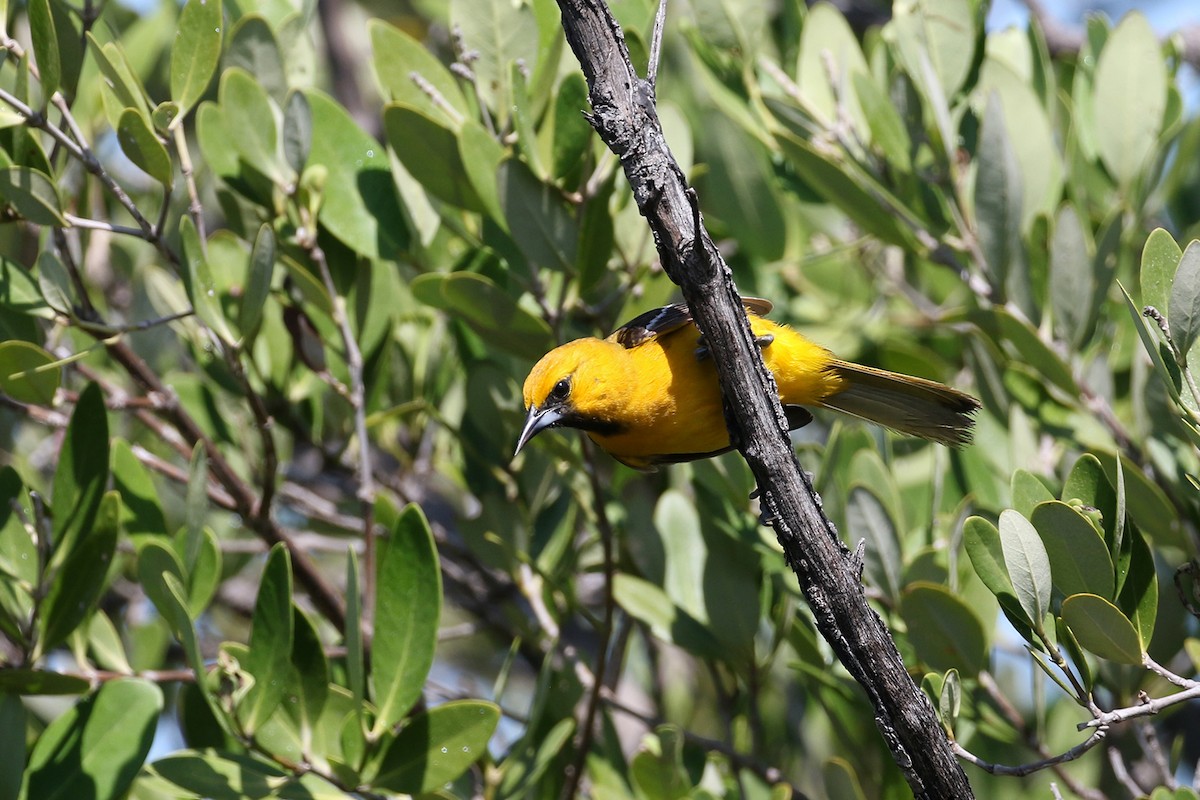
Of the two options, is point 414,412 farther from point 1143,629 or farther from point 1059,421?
point 1143,629

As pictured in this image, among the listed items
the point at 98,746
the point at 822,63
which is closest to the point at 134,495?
the point at 98,746

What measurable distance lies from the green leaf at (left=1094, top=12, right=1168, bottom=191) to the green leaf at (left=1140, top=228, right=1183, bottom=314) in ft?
5.64

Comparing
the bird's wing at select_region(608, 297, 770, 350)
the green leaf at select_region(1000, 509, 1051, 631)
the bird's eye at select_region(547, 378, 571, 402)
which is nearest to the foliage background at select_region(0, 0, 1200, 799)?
the green leaf at select_region(1000, 509, 1051, 631)

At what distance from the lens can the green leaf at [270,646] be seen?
3.14m

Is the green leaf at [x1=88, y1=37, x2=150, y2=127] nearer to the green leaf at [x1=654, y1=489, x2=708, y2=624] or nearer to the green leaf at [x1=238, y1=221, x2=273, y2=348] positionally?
the green leaf at [x1=238, y1=221, x2=273, y2=348]

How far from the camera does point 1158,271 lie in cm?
265

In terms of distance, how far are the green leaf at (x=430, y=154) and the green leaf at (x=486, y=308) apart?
278 millimetres

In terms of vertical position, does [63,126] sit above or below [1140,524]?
above

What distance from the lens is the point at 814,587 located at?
2.59 m

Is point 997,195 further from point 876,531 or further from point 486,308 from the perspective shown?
point 486,308

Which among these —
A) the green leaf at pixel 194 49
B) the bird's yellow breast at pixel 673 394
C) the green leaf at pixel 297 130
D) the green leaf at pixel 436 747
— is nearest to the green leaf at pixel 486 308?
the bird's yellow breast at pixel 673 394

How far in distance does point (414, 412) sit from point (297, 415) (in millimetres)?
421

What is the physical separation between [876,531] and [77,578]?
224 centimetres

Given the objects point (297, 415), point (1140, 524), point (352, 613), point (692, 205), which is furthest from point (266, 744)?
point (1140, 524)
